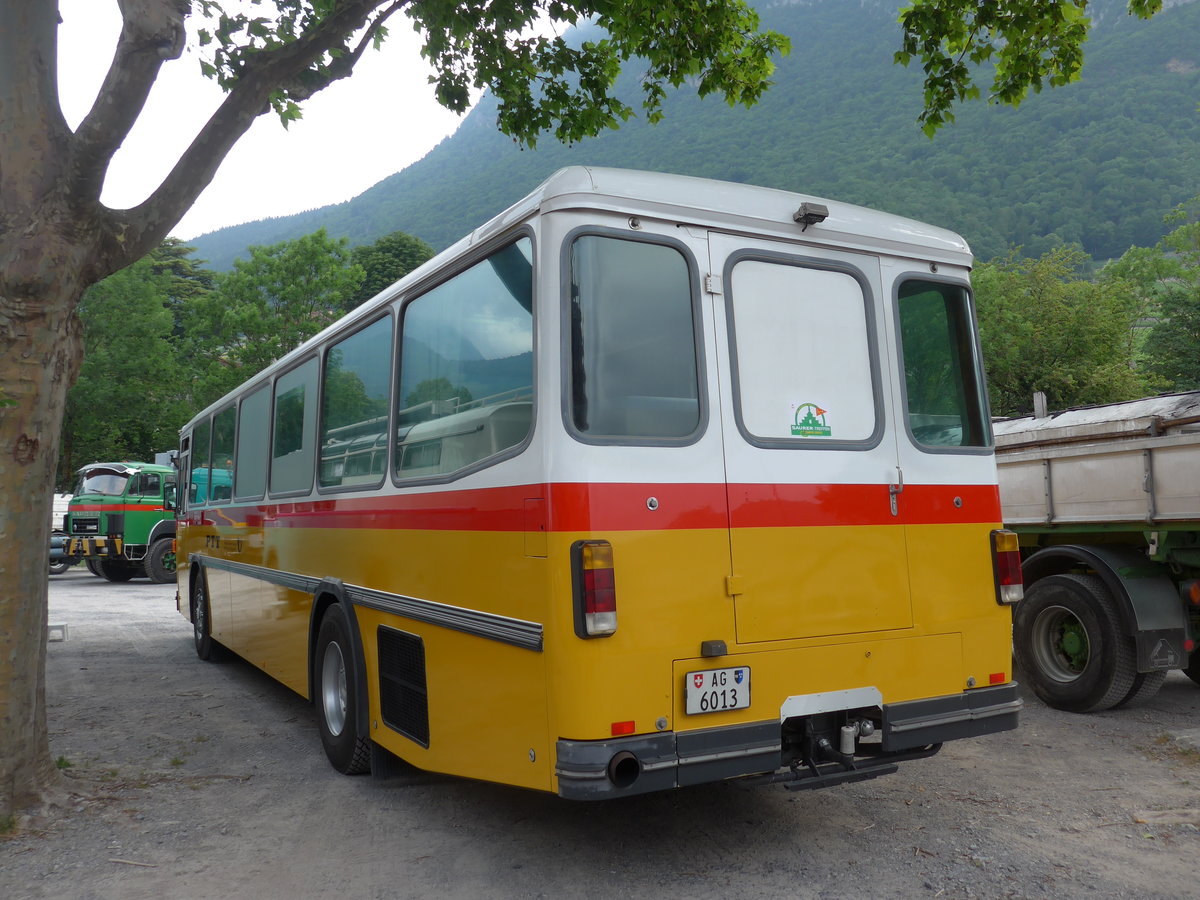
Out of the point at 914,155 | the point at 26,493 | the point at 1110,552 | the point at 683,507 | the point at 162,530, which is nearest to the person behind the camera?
the point at 683,507

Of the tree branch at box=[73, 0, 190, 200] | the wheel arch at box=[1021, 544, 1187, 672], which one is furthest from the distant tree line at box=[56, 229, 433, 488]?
the wheel arch at box=[1021, 544, 1187, 672]

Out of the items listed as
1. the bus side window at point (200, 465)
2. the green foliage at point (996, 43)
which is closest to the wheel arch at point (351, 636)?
the bus side window at point (200, 465)

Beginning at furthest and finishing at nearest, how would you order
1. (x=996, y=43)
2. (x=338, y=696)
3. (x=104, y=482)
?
(x=104, y=482) → (x=996, y=43) → (x=338, y=696)

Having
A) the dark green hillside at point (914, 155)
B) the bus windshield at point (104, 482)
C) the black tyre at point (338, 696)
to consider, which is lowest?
the black tyre at point (338, 696)

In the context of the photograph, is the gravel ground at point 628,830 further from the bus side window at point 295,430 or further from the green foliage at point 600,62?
the green foliage at point 600,62

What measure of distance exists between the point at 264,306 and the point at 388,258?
2142cm

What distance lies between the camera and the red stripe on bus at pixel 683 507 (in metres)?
3.62

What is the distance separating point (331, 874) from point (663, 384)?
2544mm

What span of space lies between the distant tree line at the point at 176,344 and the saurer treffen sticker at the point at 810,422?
113 ft

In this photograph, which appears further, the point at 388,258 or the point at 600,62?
the point at 388,258

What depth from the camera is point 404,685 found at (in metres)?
4.87

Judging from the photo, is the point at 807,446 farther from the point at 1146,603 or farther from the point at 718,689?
the point at 1146,603

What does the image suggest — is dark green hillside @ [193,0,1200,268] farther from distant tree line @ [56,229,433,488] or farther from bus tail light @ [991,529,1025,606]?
bus tail light @ [991,529,1025,606]

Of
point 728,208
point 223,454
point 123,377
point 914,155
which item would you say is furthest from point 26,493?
point 914,155
